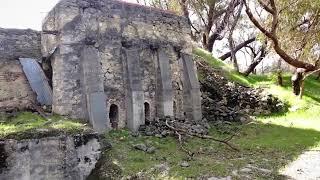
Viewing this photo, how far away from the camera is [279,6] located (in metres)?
17.4

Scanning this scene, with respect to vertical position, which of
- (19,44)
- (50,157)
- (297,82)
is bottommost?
(50,157)

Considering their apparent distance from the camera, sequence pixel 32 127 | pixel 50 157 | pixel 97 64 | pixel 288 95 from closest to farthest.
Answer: pixel 50 157 → pixel 32 127 → pixel 97 64 → pixel 288 95

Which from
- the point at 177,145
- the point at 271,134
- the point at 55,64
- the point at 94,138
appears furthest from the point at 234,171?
the point at 55,64

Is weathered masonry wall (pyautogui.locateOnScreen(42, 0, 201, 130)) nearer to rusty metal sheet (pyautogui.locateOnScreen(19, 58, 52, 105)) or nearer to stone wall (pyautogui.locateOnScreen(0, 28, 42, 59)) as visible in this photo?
stone wall (pyautogui.locateOnScreen(0, 28, 42, 59))

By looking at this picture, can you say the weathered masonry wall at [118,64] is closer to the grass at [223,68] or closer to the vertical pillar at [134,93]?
the vertical pillar at [134,93]

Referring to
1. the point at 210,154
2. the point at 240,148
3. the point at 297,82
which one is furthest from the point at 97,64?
the point at 297,82

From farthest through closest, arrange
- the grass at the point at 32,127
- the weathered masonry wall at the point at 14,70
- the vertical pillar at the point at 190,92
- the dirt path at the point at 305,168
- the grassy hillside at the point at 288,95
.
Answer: the grassy hillside at the point at 288,95, the vertical pillar at the point at 190,92, the weathered masonry wall at the point at 14,70, the dirt path at the point at 305,168, the grass at the point at 32,127

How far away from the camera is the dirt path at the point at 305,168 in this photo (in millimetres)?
10255

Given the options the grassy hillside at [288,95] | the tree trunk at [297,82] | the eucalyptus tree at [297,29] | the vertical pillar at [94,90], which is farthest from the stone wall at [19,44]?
the tree trunk at [297,82]

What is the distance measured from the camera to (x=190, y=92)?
15781mm

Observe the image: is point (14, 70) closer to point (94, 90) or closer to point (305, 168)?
point (94, 90)

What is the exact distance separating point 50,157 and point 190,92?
23.3 ft

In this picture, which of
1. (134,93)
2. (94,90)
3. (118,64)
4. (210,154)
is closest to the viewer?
(210,154)

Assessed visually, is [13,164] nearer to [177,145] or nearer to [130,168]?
[130,168]
